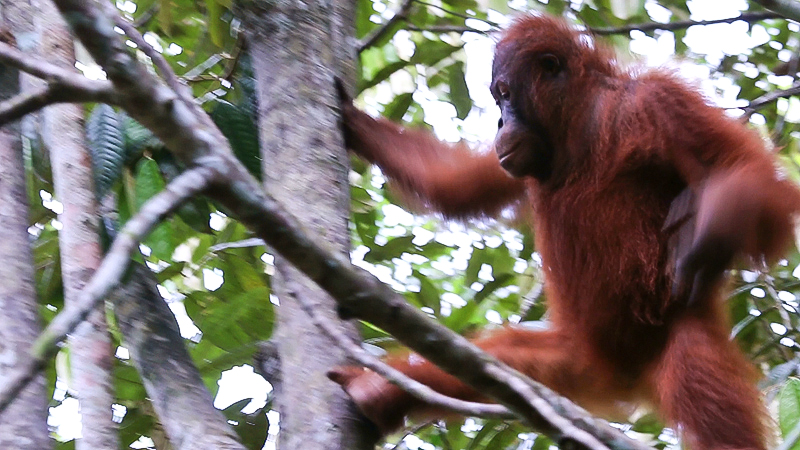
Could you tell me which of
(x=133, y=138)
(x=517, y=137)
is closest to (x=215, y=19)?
(x=133, y=138)

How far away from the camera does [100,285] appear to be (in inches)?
41.6

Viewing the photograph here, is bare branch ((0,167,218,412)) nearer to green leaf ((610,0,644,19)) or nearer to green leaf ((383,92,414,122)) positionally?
green leaf ((383,92,414,122))

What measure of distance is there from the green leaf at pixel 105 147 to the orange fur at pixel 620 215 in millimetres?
689

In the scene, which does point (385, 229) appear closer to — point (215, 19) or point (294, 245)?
point (215, 19)

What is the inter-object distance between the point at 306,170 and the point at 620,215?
112 cm

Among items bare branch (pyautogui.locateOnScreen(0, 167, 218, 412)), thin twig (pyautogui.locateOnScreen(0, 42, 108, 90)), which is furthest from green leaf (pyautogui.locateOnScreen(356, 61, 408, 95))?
bare branch (pyautogui.locateOnScreen(0, 167, 218, 412))

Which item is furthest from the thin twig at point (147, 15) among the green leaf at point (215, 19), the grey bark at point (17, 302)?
the grey bark at point (17, 302)

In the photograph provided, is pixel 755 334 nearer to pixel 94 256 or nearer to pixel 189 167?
pixel 94 256

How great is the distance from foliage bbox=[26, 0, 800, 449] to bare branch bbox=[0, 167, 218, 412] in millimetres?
1129

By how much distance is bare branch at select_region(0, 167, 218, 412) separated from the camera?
3.33 feet

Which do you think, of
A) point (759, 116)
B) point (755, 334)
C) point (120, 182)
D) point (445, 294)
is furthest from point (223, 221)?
point (759, 116)

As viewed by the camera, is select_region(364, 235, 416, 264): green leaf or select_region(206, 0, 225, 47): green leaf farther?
select_region(364, 235, 416, 264): green leaf

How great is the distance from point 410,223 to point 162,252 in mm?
2456

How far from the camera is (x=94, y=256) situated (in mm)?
2078
